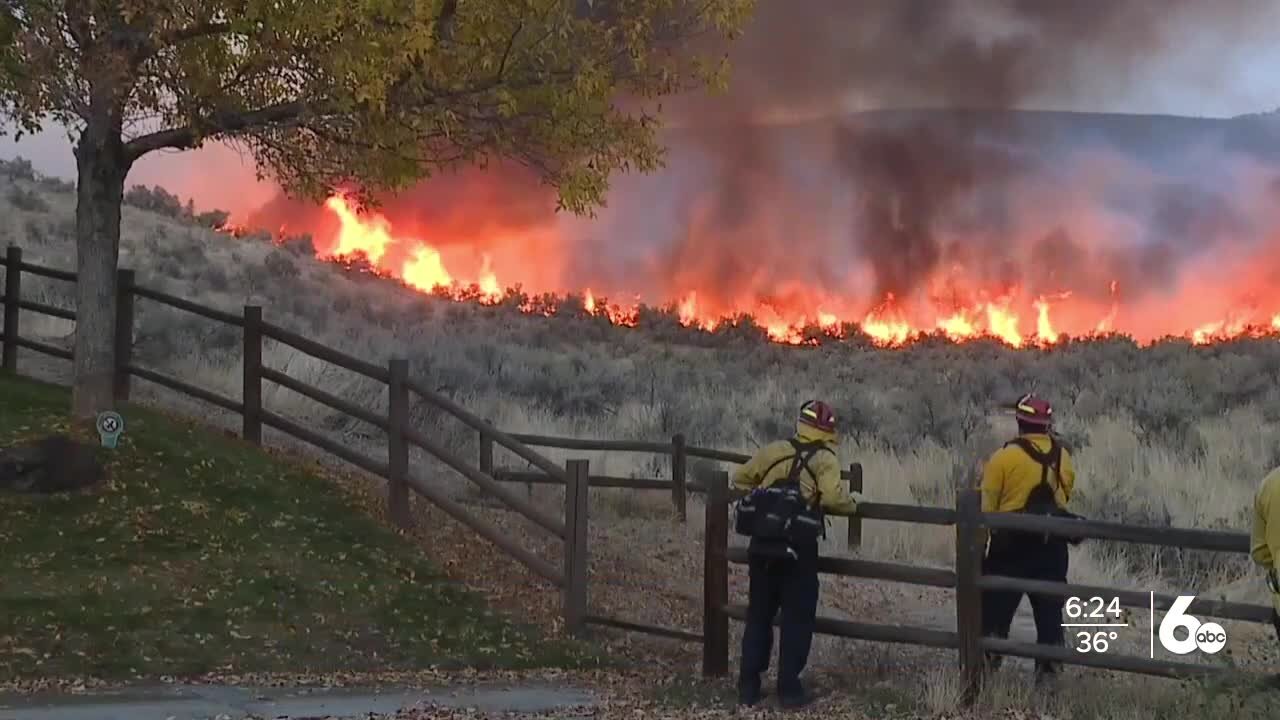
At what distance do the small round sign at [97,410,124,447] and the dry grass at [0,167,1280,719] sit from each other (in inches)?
96.9

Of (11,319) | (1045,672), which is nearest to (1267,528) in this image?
(1045,672)

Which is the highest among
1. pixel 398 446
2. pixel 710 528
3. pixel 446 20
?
pixel 446 20

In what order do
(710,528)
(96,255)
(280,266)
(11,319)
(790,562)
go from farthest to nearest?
(280,266)
(11,319)
(96,255)
(710,528)
(790,562)

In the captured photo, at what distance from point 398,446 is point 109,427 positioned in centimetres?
226

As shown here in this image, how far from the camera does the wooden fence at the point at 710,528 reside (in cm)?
734

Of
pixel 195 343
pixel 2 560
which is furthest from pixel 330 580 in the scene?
pixel 195 343

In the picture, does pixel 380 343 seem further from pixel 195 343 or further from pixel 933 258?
pixel 933 258

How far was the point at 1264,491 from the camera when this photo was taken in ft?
20.8

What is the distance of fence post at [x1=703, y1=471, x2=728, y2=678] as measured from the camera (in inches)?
338

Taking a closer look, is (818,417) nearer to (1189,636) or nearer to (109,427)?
(1189,636)

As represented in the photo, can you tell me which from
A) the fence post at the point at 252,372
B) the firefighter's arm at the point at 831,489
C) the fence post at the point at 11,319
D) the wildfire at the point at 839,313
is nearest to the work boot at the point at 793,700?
the firefighter's arm at the point at 831,489

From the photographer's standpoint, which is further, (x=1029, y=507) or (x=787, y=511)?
(x=1029, y=507)

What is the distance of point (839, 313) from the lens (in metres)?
38.1

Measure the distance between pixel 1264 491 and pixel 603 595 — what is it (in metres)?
5.65
